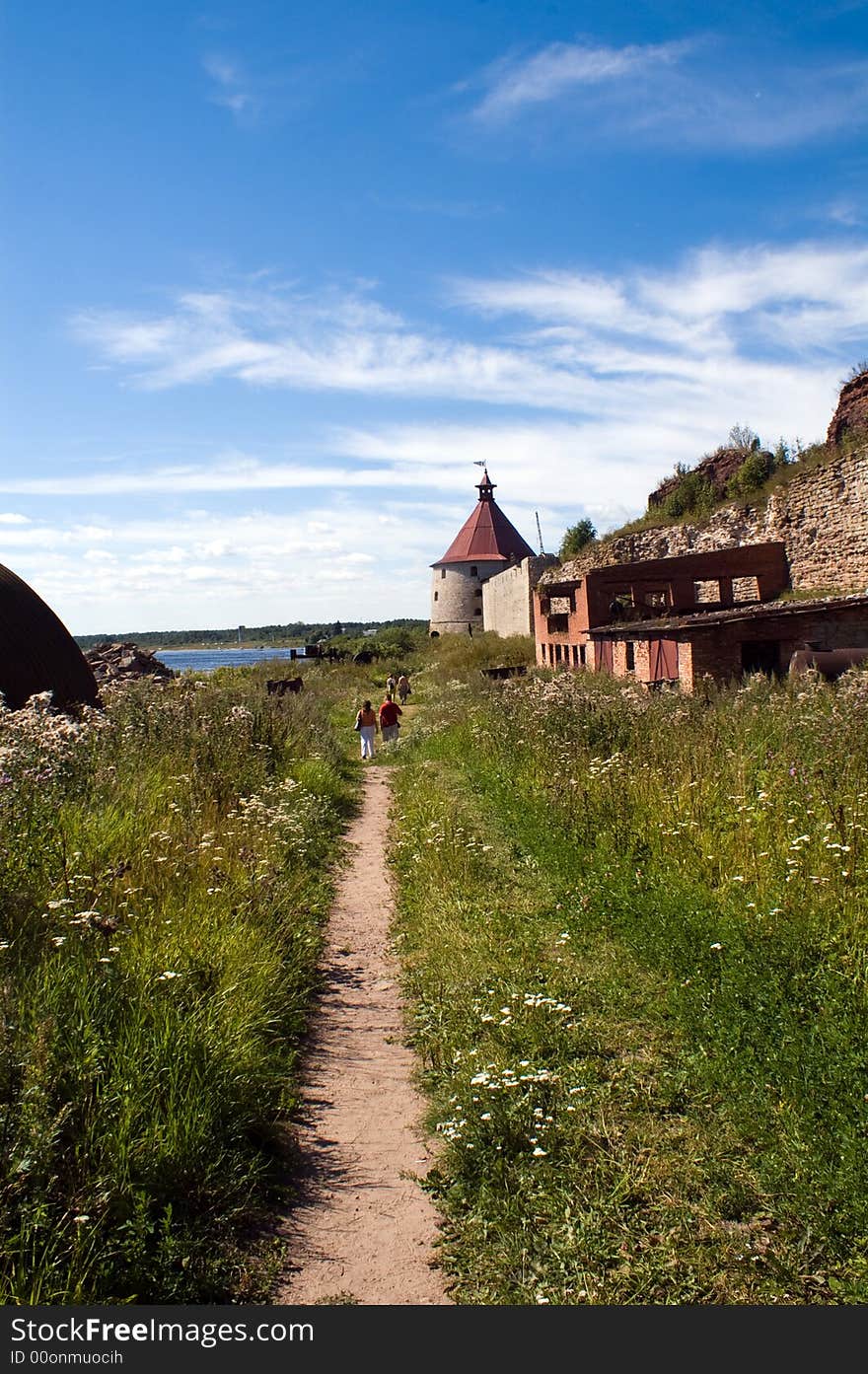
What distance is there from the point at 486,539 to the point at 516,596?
823 inches

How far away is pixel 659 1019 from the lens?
4.43 m

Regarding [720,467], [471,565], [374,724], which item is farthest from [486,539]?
[374,724]

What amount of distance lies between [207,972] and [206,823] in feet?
9.25

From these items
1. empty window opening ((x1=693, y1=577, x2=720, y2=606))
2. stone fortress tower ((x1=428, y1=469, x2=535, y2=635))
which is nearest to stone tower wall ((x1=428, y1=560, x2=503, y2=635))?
stone fortress tower ((x1=428, y1=469, x2=535, y2=635))

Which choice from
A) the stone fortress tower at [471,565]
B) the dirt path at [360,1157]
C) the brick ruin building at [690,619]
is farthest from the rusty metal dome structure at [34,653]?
the stone fortress tower at [471,565]

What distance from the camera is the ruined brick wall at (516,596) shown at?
104 ft

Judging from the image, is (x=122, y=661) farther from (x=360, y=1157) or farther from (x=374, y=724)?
(x=360, y=1157)

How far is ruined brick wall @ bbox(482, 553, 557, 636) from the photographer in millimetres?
31719

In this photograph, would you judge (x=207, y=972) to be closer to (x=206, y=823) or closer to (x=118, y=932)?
(x=118, y=932)

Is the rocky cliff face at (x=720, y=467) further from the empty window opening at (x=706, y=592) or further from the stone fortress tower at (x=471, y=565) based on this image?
the stone fortress tower at (x=471, y=565)

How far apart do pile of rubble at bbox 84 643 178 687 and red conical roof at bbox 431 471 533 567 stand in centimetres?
2770

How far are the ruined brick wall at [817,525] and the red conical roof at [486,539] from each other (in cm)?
3157

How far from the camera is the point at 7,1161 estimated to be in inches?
111

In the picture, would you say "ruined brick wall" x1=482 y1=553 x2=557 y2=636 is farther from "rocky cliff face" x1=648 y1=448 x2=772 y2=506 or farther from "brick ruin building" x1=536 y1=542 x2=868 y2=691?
"rocky cliff face" x1=648 y1=448 x2=772 y2=506
